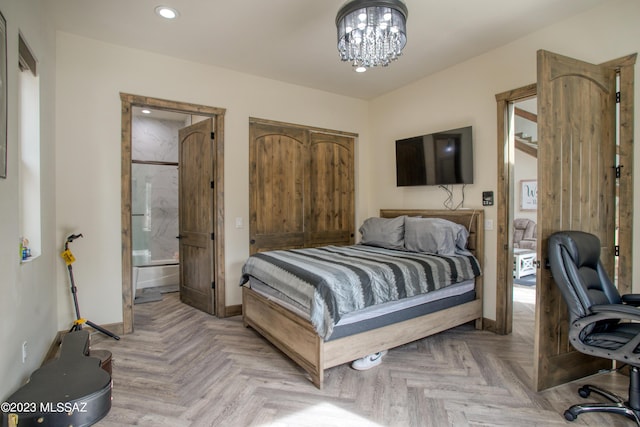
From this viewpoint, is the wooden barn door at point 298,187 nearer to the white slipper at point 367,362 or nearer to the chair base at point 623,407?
the white slipper at point 367,362

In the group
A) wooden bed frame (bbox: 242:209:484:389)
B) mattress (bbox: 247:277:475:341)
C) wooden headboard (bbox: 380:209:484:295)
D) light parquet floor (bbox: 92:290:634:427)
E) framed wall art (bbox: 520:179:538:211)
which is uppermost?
framed wall art (bbox: 520:179:538:211)

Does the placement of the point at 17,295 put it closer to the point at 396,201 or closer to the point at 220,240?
the point at 220,240

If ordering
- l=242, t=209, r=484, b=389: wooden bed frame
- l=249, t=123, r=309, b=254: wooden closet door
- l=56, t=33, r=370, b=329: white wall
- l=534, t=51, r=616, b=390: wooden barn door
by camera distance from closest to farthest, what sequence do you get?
l=534, t=51, r=616, b=390: wooden barn door, l=242, t=209, r=484, b=389: wooden bed frame, l=56, t=33, r=370, b=329: white wall, l=249, t=123, r=309, b=254: wooden closet door

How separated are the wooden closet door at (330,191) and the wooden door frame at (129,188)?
47.8 inches

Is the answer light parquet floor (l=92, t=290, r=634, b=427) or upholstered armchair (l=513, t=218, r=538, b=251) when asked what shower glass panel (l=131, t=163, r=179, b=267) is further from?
upholstered armchair (l=513, t=218, r=538, b=251)

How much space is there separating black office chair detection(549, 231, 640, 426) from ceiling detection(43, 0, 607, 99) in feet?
6.26

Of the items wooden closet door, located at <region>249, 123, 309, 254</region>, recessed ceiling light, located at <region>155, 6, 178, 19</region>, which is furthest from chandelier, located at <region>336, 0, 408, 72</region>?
wooden closet door, located at <region>249, 123, 309, 254</region>

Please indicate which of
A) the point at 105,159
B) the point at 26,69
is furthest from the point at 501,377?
the point at 26,69

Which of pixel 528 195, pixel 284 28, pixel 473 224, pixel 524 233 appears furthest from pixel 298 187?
pixel 528 195

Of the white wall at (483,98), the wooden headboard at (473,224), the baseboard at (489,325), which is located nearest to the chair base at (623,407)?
the white wall at (483,98)

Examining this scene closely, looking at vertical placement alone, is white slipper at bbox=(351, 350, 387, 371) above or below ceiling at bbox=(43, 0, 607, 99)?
below

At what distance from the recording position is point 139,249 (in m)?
5.36

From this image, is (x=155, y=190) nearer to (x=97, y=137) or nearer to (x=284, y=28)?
(x=97, y=137)

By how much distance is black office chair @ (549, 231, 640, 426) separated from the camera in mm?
1812
